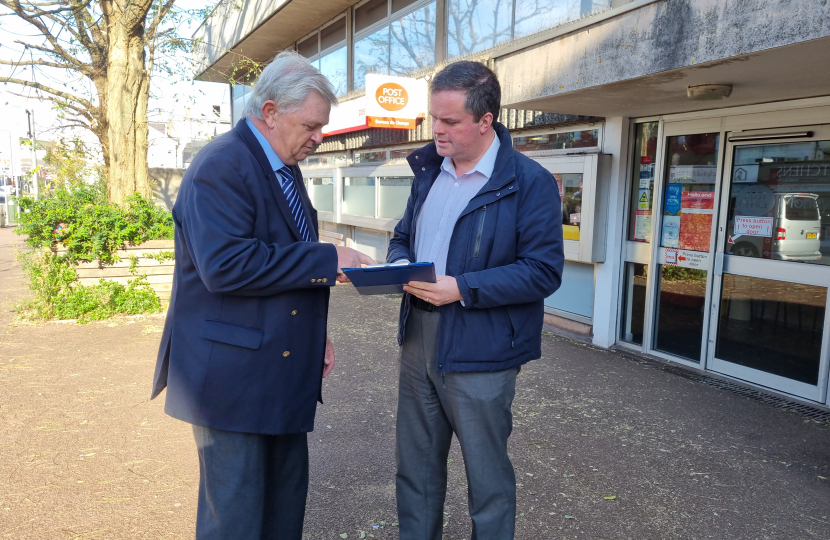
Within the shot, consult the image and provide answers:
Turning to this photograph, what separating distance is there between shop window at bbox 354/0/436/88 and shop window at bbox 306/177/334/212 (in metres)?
2.71

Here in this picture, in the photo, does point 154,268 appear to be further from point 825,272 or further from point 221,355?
point 825,272

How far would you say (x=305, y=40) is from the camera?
1486cm

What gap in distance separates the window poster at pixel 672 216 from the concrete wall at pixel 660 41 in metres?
1.68

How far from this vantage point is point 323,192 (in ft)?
48.0

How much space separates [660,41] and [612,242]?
2593mm

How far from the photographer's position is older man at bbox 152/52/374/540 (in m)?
1.86

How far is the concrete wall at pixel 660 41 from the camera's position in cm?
332

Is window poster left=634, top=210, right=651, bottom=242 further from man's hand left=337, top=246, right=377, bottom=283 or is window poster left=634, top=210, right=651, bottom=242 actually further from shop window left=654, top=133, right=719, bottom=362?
man's hand left=337, top=246, right=377, bottom=283

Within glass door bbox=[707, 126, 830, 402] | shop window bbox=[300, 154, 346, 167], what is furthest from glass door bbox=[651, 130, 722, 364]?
shop window bbox=[300, 154, 346, 167]

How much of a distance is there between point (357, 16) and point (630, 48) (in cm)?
895

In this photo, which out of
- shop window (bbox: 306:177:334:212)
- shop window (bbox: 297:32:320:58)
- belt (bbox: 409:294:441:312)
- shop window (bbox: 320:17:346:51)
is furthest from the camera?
shop window (bbox: 297:32:320:58)

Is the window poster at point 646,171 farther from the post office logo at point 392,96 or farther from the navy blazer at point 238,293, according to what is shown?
the navy blazer at point 238,293

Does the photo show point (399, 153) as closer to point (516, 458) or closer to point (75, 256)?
point (75, 256)

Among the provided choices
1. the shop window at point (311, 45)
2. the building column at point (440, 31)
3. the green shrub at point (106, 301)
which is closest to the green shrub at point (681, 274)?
the building column at point (440, 31)
